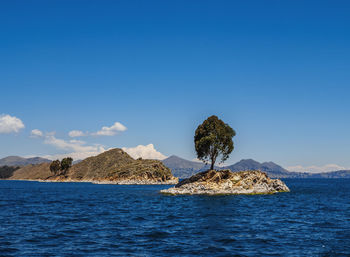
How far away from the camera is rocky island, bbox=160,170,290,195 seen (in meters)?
85.4

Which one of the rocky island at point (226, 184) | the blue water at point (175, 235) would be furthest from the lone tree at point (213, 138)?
the blue water at point (175, 235)

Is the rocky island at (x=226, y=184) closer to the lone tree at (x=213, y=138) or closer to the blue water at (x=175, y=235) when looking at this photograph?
the lone tree at (x=213, y=138)

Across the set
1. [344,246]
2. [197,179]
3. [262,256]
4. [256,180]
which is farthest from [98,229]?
[256,180]

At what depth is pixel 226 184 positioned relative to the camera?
86.8 metres

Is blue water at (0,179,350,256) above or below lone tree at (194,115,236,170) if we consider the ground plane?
below

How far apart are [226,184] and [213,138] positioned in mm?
16603

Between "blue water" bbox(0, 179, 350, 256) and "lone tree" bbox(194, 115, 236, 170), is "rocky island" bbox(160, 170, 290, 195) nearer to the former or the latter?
"lone tree" bbox(194, 115, 236, 170)

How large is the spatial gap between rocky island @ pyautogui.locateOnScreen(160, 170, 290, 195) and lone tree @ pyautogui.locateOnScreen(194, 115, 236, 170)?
848 centimetres

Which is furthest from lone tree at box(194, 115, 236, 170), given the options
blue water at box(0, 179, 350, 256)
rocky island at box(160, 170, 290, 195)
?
blue water at box(0, 179, 350, 256)

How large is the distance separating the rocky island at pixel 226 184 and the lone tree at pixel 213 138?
8.48 meters

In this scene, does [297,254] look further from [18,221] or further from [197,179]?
[197,179]

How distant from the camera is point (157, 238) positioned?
29.2m

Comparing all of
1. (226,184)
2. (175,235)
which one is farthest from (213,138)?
(175,235)

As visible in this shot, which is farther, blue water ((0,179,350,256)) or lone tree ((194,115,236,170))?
lone tree ((194,115,236,170))
